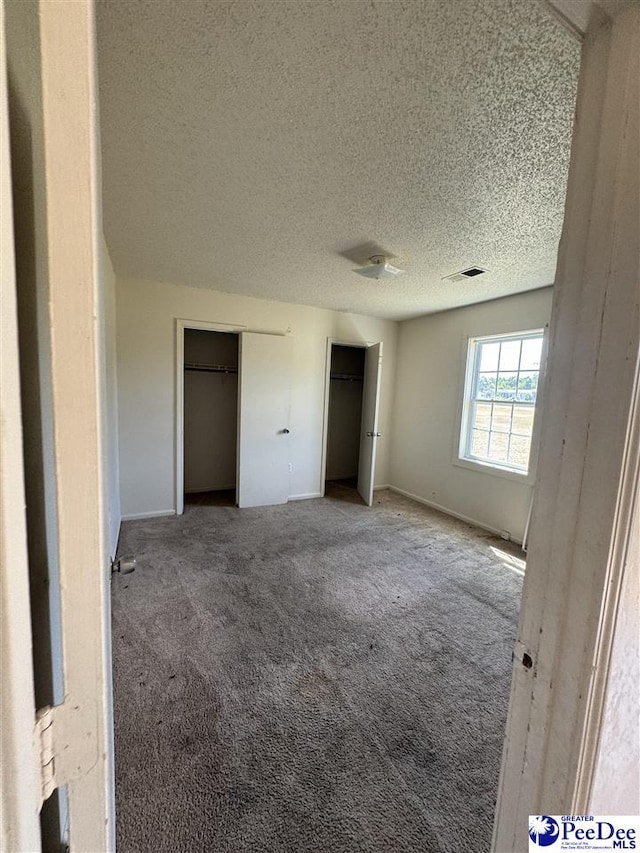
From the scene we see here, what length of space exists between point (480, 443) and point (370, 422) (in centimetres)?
129

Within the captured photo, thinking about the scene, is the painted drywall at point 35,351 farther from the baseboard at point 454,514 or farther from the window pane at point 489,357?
the window pane at point 489,357

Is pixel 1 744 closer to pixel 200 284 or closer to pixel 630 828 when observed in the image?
pixel 630 828

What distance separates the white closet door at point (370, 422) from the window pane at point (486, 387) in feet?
3.71

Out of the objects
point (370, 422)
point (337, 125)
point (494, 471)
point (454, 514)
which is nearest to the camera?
point (337, 125)

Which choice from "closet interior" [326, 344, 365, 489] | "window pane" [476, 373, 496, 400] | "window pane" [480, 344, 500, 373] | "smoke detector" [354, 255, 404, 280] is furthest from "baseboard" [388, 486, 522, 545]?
"smoke detector" [354, 255, 404, 280]

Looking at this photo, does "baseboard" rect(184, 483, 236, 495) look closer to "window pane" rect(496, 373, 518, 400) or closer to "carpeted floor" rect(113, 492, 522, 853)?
"carpeted floor" rect(113, 492, 522, 853)

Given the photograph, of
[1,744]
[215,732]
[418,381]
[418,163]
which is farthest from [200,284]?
[1,744]

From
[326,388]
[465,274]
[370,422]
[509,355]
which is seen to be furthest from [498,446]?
[326,388]

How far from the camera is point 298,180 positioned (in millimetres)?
1774

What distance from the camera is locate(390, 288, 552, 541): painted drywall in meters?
3.57

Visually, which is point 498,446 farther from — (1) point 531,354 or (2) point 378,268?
(2) point 378,268

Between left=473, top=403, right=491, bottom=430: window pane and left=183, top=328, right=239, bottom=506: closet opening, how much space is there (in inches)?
115

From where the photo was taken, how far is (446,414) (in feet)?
14.3

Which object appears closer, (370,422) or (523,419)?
(523,419)
